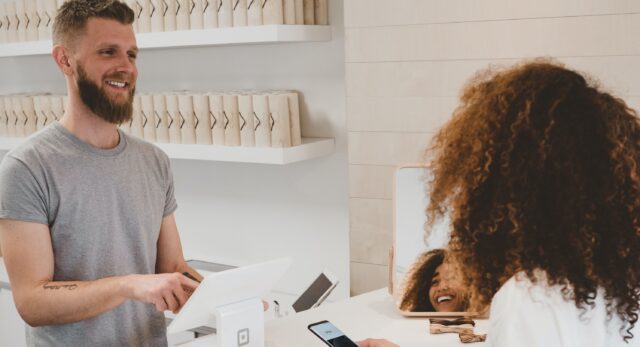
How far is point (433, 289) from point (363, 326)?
0.23 m

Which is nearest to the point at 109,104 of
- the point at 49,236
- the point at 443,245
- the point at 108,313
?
the point at 49,236

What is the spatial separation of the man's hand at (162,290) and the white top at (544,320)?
0.71 metres

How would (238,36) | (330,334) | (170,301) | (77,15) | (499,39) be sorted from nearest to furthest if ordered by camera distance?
(170,301), (330,334), (77,15), (499,39), (238,36)

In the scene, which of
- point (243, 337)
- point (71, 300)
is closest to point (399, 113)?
point (243, 337)

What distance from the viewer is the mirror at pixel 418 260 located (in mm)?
1870

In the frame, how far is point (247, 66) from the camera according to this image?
287cm

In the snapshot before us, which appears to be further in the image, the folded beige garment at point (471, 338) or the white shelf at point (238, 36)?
the white shelf at point (238, 36)

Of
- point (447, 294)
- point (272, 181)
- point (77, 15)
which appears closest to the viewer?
point (77, 15)

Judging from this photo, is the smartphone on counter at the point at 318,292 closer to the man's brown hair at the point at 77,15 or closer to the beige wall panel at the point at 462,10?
the beige wall panel at the point at 462,10

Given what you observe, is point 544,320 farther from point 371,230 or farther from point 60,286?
point 371,230

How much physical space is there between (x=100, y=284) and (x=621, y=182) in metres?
1.08

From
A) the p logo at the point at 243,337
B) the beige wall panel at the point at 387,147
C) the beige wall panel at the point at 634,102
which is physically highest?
the beige wall panel at the point at 634,102

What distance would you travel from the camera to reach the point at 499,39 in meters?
1.99

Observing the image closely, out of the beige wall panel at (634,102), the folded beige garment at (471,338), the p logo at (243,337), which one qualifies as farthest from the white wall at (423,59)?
the p logo at (243,337)
